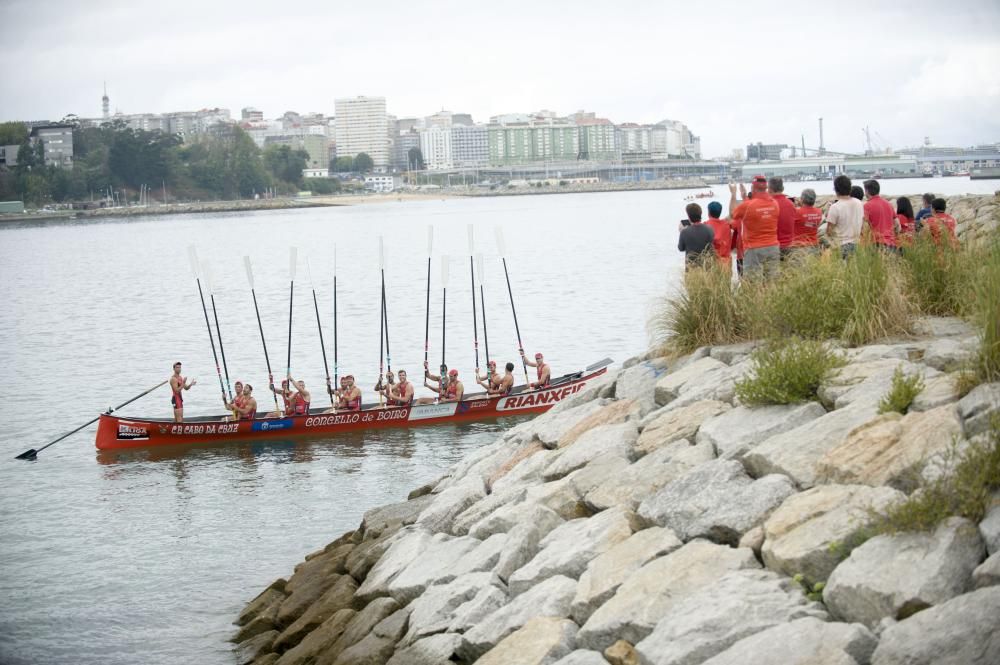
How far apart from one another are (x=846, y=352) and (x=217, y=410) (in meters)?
24.3

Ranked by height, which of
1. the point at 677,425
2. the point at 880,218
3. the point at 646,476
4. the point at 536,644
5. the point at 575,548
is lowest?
the point at 536,644

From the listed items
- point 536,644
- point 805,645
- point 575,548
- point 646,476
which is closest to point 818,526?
point 805,645

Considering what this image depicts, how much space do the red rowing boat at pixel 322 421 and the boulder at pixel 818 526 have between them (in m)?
17.8

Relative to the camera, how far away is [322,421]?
995 inches

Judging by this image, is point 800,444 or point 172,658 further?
point 172,658

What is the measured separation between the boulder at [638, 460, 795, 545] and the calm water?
17.3 ft

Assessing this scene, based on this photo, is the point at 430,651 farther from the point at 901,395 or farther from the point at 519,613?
the point at 901,395

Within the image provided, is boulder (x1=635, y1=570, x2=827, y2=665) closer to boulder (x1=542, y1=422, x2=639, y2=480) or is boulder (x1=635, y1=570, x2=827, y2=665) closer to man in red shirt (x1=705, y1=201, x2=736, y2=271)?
boulder (x1=542, y1=422, x2=639, y2=480)

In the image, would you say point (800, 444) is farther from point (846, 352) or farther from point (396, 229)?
point (396, 229)

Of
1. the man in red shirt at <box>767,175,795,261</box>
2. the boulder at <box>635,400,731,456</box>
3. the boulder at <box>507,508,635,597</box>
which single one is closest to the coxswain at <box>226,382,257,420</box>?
the man in red shirt at <box>767,175,795,261</box>

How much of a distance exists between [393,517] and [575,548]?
4.63 metres

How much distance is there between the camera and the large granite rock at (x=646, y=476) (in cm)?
905

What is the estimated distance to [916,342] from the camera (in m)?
10.0

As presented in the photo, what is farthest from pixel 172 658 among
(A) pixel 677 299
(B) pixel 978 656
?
(B) pixel 978 656
